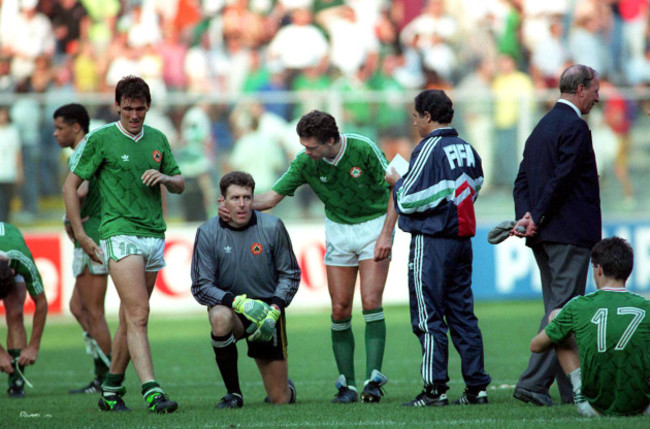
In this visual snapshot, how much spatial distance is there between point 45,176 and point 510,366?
9.28 m

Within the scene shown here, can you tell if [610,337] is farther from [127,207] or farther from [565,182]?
[127,207]

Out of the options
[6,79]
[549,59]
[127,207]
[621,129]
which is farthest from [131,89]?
[549,59]

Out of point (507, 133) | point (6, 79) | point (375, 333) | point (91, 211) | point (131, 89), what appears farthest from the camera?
point (6, 79)

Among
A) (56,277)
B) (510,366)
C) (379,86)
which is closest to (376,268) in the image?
(510,366)

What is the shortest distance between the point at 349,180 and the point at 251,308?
149 centimetres

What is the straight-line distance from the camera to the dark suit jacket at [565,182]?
6949mm

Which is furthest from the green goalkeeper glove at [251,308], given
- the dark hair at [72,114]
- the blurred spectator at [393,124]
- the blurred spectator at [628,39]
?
the blurred spectator at [628,39]

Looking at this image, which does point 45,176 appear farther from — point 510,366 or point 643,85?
point 643,85

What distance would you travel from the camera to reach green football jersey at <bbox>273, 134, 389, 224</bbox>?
8148mm

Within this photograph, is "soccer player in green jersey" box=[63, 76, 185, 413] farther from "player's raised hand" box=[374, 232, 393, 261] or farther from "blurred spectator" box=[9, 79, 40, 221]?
"blurred spectator" box=[9, 79, 40, 221]

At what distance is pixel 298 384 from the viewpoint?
30.1 feet

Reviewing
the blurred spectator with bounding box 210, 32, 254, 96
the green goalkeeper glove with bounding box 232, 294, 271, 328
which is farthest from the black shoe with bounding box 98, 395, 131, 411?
the blurred spectator with bounding box 210, 32, 254, 96

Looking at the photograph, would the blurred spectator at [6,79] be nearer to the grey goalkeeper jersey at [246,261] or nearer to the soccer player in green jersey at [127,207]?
the soccer player in green jersey at [127,207]

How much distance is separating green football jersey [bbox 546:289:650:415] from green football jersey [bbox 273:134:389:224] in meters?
2.44
